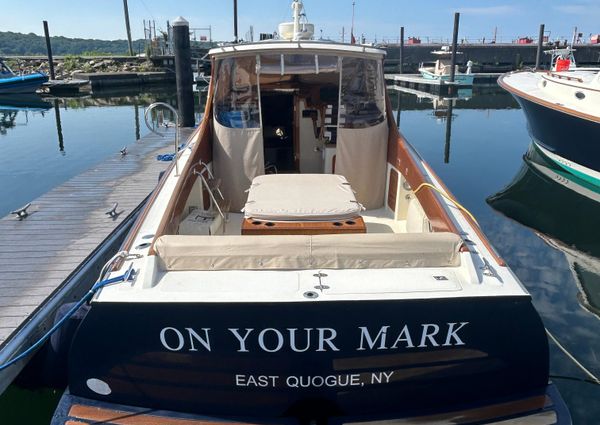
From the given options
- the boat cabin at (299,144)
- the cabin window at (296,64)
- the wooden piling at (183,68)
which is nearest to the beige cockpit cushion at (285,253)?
the boat cabin at (299,144)

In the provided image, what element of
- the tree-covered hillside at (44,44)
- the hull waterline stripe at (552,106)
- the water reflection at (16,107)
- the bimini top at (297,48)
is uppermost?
the tree-covered hillside at (44,44)

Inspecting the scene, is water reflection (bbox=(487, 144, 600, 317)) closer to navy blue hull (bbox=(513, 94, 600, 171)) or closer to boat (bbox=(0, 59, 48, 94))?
navy blue hull (bbox=(513, 94, 600, 171))

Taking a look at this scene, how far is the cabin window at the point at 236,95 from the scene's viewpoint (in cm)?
498

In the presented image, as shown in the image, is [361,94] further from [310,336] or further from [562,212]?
[562,212]

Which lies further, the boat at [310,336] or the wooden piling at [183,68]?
the wooden piling at [183,68]

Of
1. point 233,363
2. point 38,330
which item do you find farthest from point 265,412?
point 38,330

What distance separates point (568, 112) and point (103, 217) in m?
8.51

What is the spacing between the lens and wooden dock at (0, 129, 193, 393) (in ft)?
12.5

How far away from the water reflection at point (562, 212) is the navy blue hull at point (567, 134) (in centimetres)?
51

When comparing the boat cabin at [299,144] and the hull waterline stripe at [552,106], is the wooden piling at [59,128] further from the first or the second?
the hull waterline stripe at [552,106]

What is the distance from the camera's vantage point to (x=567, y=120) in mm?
9500

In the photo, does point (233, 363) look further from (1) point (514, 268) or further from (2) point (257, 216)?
(1) point (514, 268)

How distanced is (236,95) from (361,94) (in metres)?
1.31

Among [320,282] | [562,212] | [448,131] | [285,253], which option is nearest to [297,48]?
[285,253]
